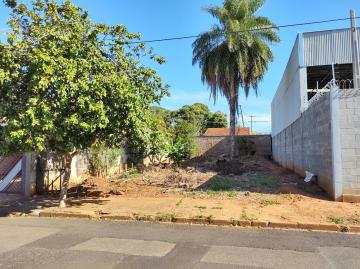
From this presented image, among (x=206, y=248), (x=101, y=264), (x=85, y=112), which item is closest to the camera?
(x=101, y=264)

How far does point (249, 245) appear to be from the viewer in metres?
7.43

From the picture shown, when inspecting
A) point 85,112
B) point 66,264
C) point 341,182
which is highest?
point 85,112

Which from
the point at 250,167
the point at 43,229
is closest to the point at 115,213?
the point at 43,229

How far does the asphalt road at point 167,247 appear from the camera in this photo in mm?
6281

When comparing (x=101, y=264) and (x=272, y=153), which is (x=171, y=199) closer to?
(x=101, y=264)

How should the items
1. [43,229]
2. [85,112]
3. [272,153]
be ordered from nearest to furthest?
[43,229] < [85,112] < [272,153]

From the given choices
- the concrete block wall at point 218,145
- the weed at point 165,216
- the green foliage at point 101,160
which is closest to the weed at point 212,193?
the weed at point 165,216

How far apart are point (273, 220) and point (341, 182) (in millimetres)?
3399

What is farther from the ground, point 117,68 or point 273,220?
point 117,68

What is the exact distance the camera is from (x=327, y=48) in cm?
1705

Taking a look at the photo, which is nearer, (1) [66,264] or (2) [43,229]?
(1) [66,264]

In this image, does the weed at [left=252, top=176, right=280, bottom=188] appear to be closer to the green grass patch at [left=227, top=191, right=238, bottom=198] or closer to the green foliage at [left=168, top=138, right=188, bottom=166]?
the green grass patch at [left=227, top=191, right=238, bottom=198]

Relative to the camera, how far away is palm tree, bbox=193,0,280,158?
24469 millimetres

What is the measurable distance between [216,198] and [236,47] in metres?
13.6
